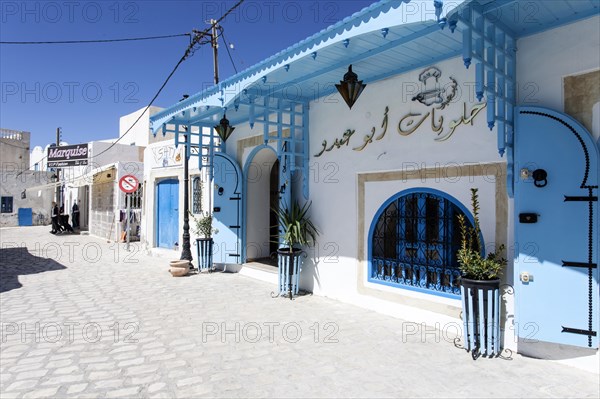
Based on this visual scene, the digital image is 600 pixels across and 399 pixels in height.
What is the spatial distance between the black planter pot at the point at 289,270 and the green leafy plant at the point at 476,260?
3002 mm

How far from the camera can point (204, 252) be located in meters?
9.25

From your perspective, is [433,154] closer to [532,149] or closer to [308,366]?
[532,149]

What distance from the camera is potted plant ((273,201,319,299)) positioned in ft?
21.7

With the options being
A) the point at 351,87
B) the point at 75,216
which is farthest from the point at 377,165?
the point at 75,216

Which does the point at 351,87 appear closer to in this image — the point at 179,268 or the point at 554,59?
the point at 554,59

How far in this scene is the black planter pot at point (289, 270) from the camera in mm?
6637

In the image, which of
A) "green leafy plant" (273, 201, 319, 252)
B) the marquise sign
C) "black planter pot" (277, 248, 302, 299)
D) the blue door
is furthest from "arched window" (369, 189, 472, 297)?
the marquise sign

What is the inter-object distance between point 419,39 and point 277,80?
7.22 ft

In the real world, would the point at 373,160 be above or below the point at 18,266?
above

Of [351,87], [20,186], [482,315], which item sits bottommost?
[482,315]

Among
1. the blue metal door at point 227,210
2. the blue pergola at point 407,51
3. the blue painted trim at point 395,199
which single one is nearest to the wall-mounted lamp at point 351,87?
the blue pergola at point 407,51

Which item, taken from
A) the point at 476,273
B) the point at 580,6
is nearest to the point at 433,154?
the point at 476,273

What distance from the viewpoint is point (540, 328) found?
3.86 m

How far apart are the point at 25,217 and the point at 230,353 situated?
2732 centimetres
